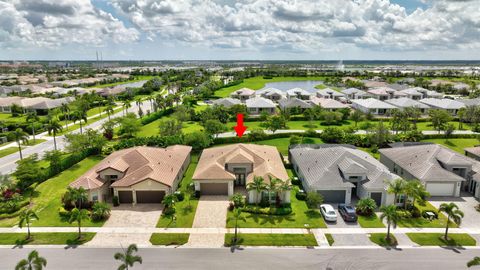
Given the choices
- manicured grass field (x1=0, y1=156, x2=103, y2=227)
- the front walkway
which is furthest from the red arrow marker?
manicured grass field (x1=0, y1=156, x2=103, y2=227)

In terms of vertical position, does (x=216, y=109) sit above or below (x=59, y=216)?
above

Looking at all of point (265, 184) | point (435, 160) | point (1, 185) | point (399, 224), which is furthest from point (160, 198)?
point (435, 160)

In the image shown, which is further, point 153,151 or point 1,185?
point 153,151

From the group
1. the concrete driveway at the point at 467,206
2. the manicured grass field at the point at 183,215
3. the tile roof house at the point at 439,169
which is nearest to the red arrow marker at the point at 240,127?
the manicured grass field at the point at 183,215

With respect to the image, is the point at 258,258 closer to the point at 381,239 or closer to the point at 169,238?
the point at 169,238

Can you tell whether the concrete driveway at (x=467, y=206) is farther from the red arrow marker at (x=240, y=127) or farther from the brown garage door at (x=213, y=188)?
the red arrow marker at (x=240, y=127)

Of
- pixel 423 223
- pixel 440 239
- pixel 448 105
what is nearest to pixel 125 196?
pixel 423 223

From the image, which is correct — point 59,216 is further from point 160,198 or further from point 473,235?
point 473,235
